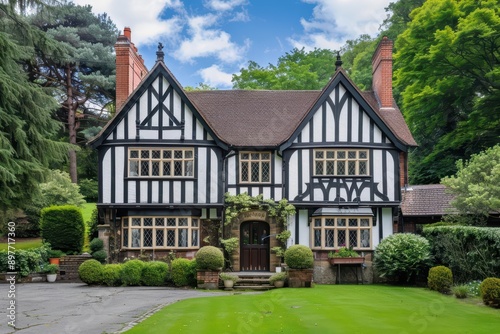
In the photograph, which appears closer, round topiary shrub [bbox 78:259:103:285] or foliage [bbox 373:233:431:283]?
round topiary shrub [bbox 78:259:103:285]

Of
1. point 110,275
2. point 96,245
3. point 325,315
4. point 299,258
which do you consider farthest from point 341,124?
point 325,315

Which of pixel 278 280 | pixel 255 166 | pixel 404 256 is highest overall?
pixel 255 166

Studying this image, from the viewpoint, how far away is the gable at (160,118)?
2445 centimetres

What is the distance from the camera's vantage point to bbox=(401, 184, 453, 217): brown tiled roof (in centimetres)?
2595

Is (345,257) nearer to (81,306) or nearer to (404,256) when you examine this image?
(404,256)

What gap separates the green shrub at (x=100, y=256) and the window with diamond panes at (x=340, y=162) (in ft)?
30.4

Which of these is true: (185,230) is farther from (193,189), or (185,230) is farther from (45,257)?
(45,257)

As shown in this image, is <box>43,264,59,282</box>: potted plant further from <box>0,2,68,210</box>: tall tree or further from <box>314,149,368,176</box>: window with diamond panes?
<box>314,149,368,176</box>: window with diamond panes

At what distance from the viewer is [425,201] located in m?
26.6

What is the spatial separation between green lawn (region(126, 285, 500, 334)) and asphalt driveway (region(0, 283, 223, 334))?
2.62 ft

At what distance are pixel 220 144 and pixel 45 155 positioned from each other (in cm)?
770

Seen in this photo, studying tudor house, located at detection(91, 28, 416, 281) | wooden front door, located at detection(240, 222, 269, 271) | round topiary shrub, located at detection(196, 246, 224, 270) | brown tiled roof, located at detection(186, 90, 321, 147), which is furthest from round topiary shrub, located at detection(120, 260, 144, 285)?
brown tiled roof, located at detection(186, 90, 321, 147)

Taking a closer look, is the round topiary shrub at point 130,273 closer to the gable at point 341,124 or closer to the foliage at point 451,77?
the gable at point 341,124

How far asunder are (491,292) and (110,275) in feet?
43.3
